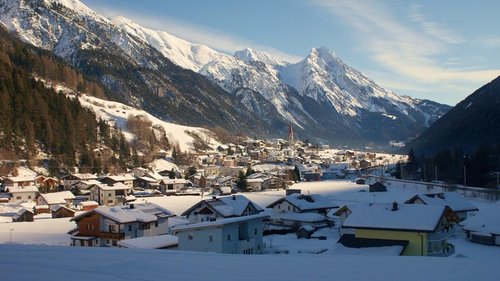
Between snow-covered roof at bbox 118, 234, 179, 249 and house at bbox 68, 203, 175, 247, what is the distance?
229 inches

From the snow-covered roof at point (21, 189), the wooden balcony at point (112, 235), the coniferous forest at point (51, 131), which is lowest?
the wooden balcony at point (112, 235)

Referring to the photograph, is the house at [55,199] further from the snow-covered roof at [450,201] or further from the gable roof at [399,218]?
the gable roof at [399,218]

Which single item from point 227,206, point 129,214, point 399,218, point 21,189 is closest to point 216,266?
point 399,218

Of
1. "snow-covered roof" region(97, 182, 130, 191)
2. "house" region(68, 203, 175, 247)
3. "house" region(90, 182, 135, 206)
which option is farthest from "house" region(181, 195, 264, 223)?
"snow-covered roof" region(97, 182, 130, 191)

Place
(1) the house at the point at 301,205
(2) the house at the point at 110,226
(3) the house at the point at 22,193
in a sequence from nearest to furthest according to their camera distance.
Result: 1. (2) the house at the point at 110,226
2. (1) the house at the point at 301,205
3. (3) the house at the point at 22,193

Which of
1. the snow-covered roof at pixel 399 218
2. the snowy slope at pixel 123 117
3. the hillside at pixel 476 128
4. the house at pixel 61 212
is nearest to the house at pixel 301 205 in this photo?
the snow-covered roof at pixel 399 218

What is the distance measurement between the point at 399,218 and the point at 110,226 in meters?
17.0

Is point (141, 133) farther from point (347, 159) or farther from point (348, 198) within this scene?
point (347, 159)

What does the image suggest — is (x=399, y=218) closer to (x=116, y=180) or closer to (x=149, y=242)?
(x=149, y=242)

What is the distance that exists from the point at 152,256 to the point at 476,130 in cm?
10409

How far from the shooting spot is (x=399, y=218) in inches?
870

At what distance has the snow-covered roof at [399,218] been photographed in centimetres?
2138

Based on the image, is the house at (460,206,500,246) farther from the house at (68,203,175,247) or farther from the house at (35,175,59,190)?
the house at (35,175,59,190)

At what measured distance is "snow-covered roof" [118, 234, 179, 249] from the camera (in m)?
20.4
